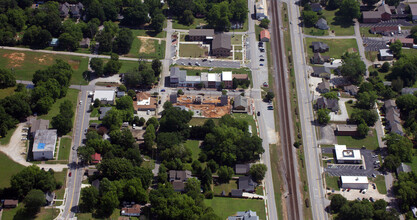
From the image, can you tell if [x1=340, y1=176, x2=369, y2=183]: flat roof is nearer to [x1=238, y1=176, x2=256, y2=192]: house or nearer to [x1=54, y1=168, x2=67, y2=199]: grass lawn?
[x1=238, y1=176, x2=256, y2=192]: house

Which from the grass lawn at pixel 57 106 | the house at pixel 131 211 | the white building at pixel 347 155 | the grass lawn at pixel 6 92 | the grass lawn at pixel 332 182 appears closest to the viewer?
the house at pixel 131 211

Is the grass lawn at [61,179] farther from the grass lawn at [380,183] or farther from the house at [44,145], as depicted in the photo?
the grass lawn at [380,183]

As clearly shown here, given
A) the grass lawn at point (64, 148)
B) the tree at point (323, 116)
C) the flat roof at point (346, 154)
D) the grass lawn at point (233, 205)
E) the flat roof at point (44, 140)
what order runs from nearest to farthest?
the grass lawn at point (233, 205) → the flat roof at point (44, 140) → the grass lawn at point (64, 148) → the flat roof at point (346, 154) → the tree at point (323, 116)

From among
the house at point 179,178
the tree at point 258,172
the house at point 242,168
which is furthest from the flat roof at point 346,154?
the house at point 179,178

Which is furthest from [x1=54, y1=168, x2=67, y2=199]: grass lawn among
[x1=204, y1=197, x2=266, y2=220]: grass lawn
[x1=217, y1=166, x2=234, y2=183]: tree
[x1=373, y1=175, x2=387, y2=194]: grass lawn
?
[x1=373, y1=175, x2=387, y2=194]: grass lawn

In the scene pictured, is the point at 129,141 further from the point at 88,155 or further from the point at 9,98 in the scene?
the point at 9,98

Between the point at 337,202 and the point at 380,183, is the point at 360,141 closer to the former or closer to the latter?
the point at 380,183

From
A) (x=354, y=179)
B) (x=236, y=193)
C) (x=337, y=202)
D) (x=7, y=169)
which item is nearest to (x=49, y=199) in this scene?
(x=7, y=169)
